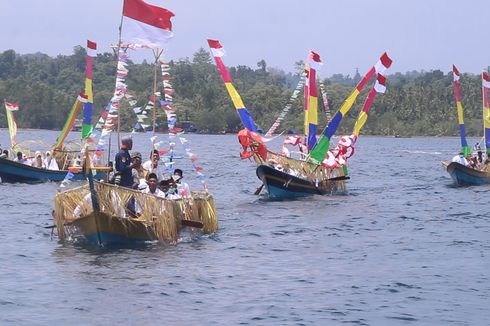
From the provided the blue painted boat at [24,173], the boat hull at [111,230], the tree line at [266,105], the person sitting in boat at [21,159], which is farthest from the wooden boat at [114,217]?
the tree line at [266,105]

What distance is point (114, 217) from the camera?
25172mm

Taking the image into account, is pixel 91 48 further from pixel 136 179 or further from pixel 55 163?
pixel 136 179

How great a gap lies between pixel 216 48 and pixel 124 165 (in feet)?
35.1

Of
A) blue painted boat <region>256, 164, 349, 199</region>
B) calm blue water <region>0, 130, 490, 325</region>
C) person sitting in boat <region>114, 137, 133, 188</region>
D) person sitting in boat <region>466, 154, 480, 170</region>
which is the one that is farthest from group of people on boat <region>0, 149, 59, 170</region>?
person sitting in boat <region>114, 137, 133, 188</region>

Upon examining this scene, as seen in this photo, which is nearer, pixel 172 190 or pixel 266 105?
pixel 172 190

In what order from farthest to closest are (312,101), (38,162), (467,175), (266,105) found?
(266,105) → (467,175) → (38,162) → (312,101)

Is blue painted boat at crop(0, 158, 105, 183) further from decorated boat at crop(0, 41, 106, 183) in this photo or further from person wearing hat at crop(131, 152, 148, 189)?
person wearing hat at crop(131, 152, 148, 189)

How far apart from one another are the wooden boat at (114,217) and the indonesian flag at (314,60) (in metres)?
19.1

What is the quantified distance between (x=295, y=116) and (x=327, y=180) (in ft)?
358

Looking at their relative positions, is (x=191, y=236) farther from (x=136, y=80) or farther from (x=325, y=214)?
(x=136, y=80)

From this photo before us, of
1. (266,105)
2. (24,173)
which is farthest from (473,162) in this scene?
(266,105)

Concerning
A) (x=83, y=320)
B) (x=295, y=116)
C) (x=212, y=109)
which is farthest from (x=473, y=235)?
(x=212, y=109)

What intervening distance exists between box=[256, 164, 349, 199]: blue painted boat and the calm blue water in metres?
1.98

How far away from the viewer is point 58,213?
26.5m
